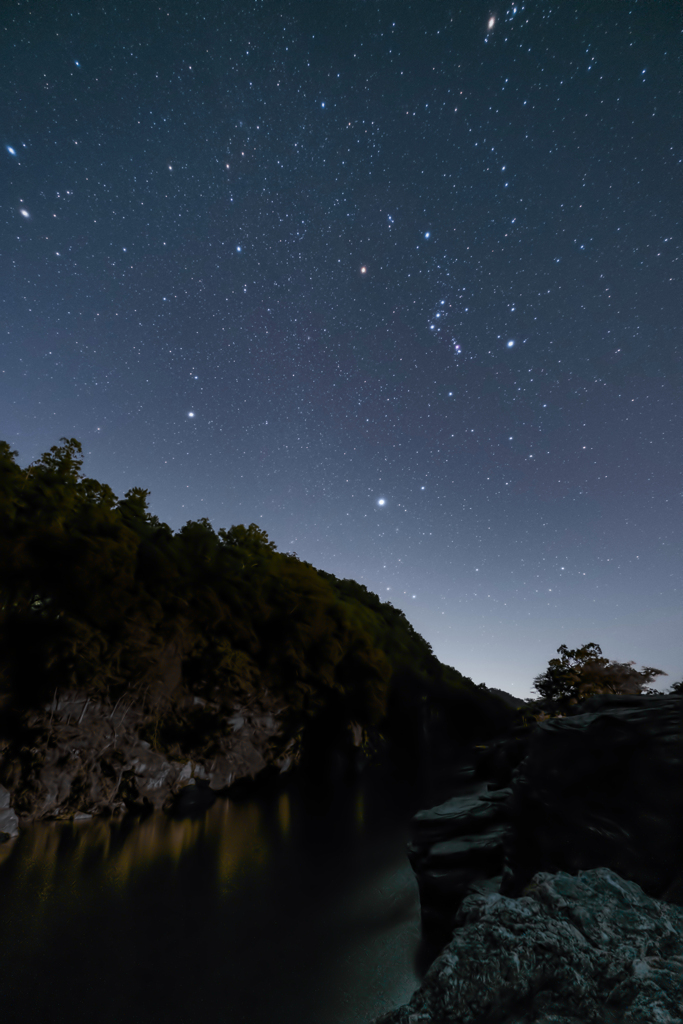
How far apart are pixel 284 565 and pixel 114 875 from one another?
13541 mm

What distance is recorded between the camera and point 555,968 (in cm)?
292

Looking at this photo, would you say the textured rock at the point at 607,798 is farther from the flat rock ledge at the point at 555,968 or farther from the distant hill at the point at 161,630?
the distant hill at the point at 161,630

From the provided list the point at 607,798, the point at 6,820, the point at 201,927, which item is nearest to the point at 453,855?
the point at 607,798

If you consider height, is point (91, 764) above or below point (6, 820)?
above

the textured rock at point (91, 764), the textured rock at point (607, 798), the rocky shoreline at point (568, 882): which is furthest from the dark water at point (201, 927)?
the textured rock at point (607, 798)

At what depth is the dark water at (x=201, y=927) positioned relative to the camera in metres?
4.12

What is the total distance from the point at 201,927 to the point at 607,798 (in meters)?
5.71

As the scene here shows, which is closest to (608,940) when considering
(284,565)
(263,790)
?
(263,790)

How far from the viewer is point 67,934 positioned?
518cm

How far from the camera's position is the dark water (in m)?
4.12

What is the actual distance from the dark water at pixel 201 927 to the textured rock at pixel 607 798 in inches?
85.9

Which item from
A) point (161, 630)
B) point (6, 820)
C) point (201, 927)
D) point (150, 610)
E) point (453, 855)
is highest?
point (150, 610)

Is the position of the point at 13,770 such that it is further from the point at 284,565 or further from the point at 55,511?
the point at 284,565

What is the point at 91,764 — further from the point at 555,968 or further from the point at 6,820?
the point at 555,968
